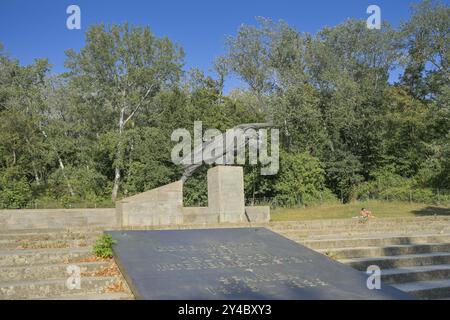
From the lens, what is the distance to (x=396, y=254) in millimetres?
8391

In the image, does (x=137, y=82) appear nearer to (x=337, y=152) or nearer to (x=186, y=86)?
(x=186, y=86)

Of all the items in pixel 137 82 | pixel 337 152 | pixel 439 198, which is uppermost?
pixel 137 82

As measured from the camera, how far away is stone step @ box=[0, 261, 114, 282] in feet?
20.3

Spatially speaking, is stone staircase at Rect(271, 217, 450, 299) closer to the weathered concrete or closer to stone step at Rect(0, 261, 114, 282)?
stone step at Rect(0, 261, 114, 282)

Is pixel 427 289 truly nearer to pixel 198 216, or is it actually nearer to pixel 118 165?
pixel 198 216

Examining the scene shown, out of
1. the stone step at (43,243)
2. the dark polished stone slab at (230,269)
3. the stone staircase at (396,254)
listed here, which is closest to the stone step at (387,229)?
the stone staircase at (396,254)

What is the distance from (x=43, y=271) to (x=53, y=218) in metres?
8.67

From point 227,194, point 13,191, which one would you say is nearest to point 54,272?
point 227,194

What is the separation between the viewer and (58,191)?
29.9m

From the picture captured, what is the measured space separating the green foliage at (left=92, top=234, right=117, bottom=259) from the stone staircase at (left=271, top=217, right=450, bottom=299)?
3.51 m

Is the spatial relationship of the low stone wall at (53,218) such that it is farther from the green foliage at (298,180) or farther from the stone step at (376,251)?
the green foliage at (298,180)

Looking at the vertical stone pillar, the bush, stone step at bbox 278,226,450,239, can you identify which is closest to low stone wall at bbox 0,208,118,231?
the vertical stone pillar

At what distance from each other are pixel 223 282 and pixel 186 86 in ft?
97.8
